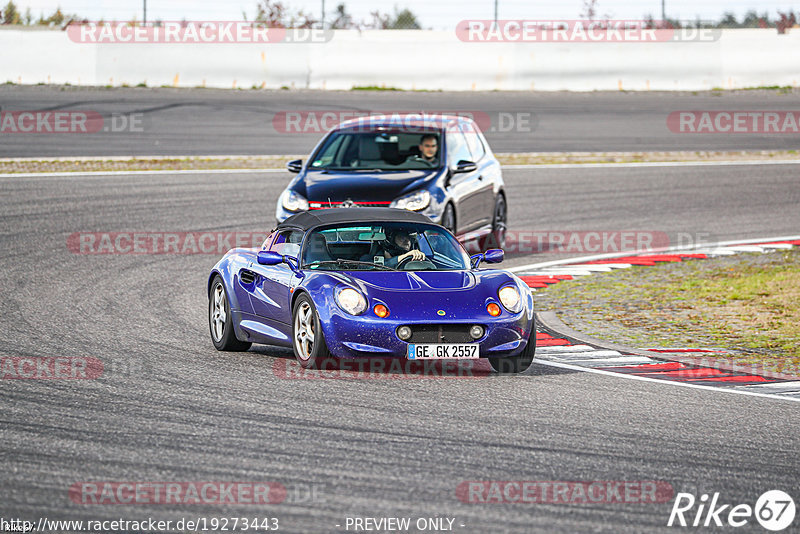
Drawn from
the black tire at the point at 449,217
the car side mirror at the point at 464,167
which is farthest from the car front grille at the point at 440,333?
the car side mirror at the point at 464,167

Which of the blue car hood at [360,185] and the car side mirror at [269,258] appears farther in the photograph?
the blue car hood at [360,185]

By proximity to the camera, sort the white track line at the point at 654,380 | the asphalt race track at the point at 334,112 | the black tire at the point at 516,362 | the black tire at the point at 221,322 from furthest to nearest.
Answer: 1. the asphalt race track at the point at 334,112
2. the black tire at the point at 221,322
3. the black tire at the point at 516,362
4. the white track line at the point at 654,380

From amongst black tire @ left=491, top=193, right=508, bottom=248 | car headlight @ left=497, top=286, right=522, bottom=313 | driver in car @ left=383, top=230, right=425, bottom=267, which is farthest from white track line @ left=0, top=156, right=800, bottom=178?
car headlight @ left=497, top=286, right=522, bottom=313

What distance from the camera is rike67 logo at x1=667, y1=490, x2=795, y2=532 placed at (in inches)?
225

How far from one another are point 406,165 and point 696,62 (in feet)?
61.3

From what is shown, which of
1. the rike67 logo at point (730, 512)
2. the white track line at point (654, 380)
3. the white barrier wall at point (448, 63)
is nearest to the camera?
the rike67 logo at point (730, 512)

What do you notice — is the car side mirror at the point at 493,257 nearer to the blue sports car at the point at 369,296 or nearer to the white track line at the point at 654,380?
the blue sports car at the point at 369,296

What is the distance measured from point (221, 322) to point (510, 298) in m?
2.74

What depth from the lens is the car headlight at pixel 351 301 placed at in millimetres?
9047

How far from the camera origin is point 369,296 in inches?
360

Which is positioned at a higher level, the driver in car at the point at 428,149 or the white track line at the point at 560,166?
the driver in car at the point at 428,149

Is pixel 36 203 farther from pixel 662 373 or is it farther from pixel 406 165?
pixel 662 373

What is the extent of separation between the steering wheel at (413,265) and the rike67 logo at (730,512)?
13.9ft

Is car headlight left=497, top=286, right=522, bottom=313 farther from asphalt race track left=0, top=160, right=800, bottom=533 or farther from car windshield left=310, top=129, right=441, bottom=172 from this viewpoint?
car windshield left=310, top=129, right=441, bottom=172
